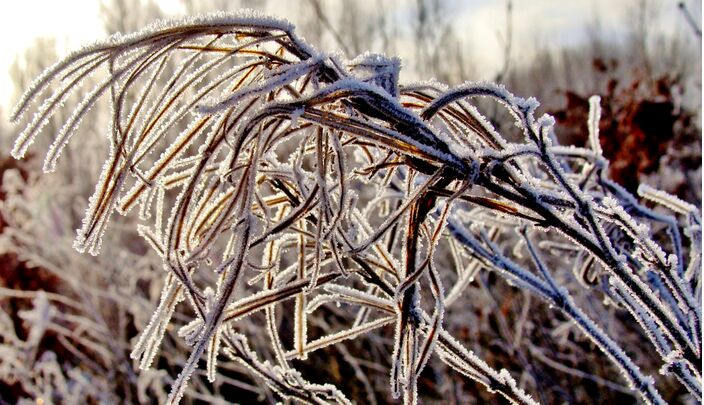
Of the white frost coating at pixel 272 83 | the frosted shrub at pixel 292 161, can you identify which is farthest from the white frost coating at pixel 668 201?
the white frost coating at pixel 272 83

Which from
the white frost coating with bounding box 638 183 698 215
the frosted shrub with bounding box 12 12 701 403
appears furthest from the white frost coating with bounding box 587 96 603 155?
the frosted shrub with bounding box 12 12 701 403

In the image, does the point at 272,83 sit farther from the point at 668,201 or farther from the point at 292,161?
the point at 668,201

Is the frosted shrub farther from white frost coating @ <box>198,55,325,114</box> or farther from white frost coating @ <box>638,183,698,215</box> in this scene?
white frost coating @ <box>638,183,698,215</box>

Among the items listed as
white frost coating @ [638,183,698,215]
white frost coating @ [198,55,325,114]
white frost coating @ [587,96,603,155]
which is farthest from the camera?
white frost coating @ [587,96,603,155]

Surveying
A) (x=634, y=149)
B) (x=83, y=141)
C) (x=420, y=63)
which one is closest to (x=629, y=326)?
(x=634, y=149)

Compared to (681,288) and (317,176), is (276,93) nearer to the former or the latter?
(317,176)

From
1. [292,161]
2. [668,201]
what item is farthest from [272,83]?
[668,201]

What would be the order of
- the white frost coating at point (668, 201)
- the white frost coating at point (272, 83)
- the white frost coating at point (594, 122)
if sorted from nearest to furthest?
1. the white frost coating at point (272, 83)
2. the white frost coating at point (668, 201)
3. the white frost coating at point (594, 122)

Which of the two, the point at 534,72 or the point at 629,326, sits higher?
the point at 534,72

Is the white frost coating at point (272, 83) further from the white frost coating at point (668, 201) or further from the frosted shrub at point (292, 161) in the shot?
the white frost coating at point (668, 201)

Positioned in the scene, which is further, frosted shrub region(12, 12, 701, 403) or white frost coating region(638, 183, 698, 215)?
white frost coating region(638, 183, 698, 215)

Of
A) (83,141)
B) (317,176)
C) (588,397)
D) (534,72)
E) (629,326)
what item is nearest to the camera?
(317,176)
